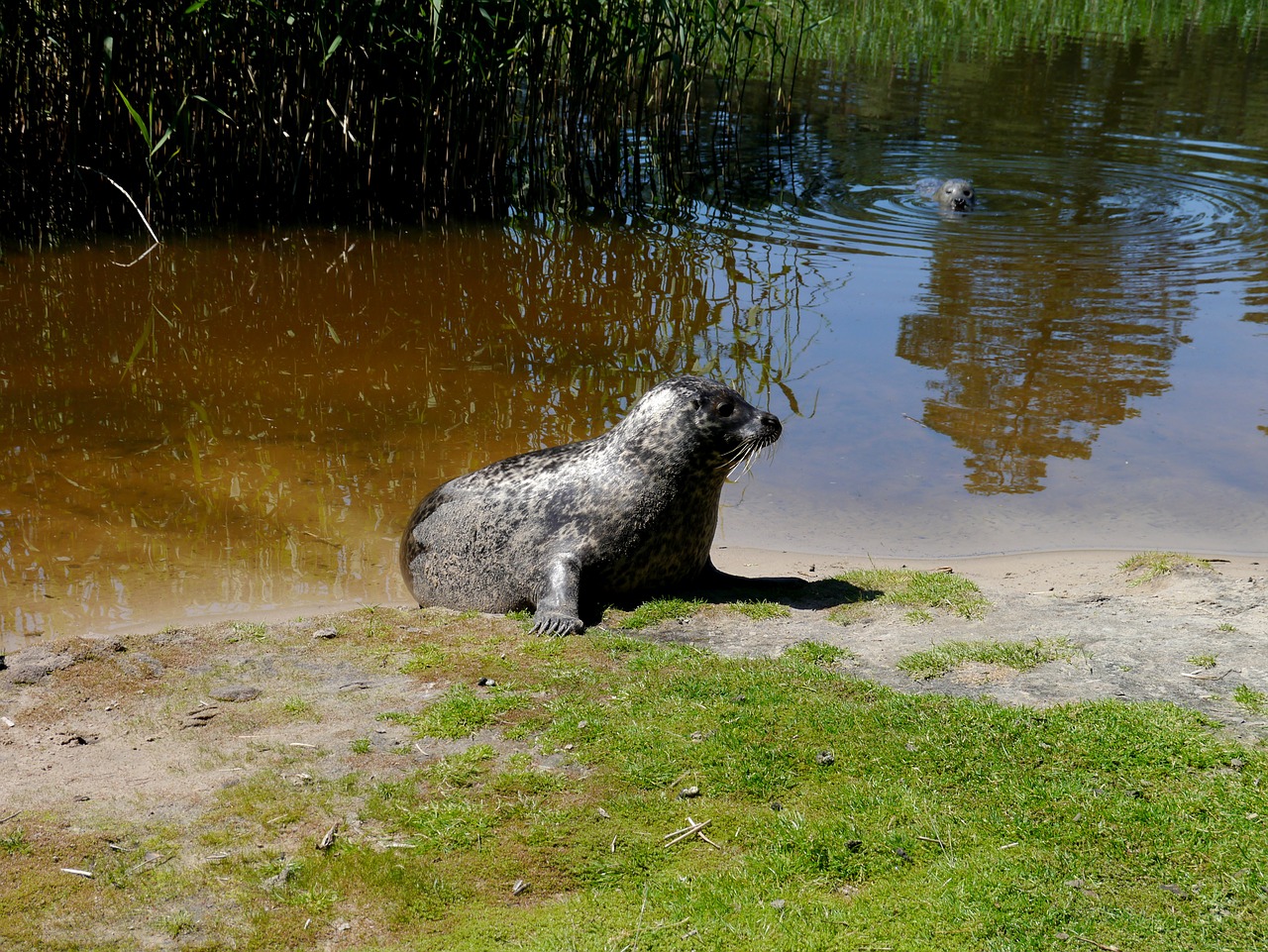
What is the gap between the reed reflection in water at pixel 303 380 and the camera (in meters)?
7.17

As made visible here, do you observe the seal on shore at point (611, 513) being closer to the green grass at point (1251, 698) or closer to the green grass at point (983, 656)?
the green grass at point (983, 656)

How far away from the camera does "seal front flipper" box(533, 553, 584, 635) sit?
5.85 metres

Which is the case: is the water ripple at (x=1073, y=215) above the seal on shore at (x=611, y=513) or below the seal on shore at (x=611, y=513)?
above

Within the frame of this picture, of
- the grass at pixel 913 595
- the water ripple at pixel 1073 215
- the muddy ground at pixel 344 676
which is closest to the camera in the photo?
the muddy ground at pixel 344 676

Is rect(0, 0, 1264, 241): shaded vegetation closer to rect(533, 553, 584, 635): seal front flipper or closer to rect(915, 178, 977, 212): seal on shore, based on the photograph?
rect(915, 178, 977, 212): seal on shore

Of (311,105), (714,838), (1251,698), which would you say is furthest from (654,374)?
(714,838)

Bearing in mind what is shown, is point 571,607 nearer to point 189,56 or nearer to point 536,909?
point 536,909

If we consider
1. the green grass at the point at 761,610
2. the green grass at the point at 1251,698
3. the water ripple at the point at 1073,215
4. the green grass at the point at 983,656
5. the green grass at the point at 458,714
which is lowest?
the green grass at the point at 761,610

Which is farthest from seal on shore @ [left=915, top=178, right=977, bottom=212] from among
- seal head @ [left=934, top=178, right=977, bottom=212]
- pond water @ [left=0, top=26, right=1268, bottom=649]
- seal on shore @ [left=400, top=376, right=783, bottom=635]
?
seal on shore @ [left=400, top=376, right=783, bottom=635]

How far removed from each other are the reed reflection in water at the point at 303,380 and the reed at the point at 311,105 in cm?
Result: 61

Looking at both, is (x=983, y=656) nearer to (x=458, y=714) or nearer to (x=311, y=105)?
(x=458, y=714)

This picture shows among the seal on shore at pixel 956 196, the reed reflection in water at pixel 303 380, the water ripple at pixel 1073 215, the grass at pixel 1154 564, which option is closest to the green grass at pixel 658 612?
the reed reflection in water at pixel 303 380

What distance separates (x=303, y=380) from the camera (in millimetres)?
10008

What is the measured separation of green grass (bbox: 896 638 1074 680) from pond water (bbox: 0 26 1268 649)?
2219 millimetres
